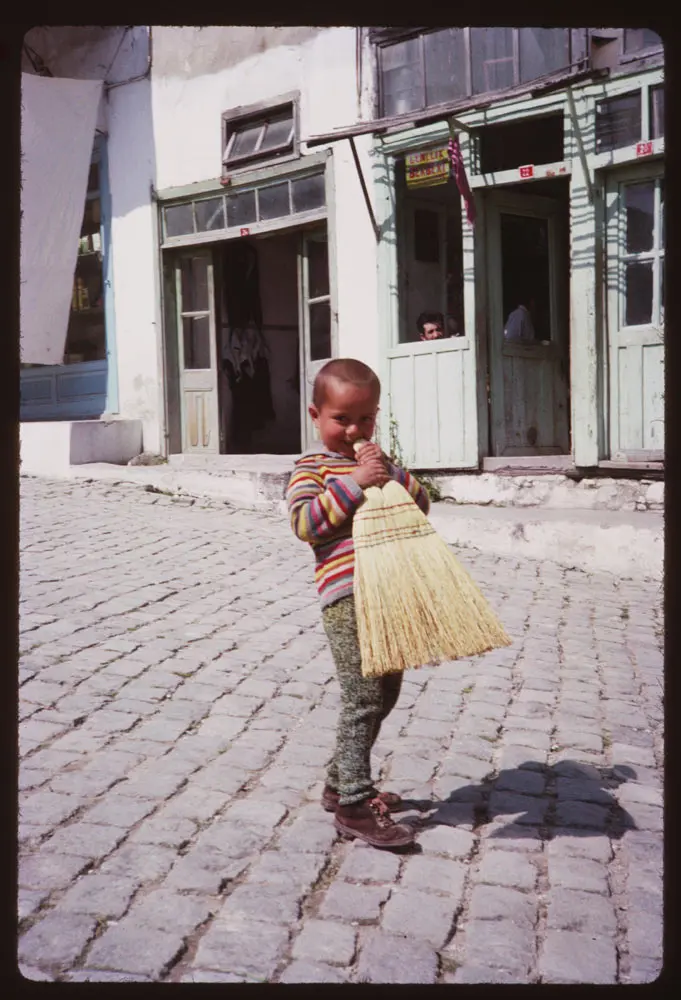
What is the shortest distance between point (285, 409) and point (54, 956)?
10330 mm

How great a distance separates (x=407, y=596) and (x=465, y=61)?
23.1 feet

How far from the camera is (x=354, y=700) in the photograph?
275 cm

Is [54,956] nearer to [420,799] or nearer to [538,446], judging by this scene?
[420,799]

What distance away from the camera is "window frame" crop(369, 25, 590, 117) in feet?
25.0

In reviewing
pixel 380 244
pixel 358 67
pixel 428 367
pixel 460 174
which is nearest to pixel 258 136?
pixel 358 67

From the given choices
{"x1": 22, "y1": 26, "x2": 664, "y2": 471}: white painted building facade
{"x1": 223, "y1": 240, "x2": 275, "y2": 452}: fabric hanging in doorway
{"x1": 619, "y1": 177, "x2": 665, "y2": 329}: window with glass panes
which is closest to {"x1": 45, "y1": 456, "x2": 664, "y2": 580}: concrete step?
{"x1": 22, "y1": 26, "x2": 664, "y2": 471}: white painted building facade

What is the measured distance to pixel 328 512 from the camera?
2.66m

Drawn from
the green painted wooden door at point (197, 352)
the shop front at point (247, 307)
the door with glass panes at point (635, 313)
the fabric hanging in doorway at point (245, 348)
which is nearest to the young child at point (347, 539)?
the door with glass panes at point (635, 313)

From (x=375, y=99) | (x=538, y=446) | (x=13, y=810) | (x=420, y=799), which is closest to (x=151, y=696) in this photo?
(x=420, y=799)

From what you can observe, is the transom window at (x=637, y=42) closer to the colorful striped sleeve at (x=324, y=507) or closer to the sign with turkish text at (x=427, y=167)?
the sign with turkish text at (x=427, y=167)

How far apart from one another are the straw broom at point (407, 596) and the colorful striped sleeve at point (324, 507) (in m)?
0.04

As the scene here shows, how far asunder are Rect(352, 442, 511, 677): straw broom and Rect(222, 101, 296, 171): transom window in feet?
26.2

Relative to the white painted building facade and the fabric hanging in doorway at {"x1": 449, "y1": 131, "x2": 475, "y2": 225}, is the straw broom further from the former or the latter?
the fabric hanging in doorway at {"x1": 449, "y1": 131, "x2": 475, "y2": 225}

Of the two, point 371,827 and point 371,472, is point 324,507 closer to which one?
point 371,472
